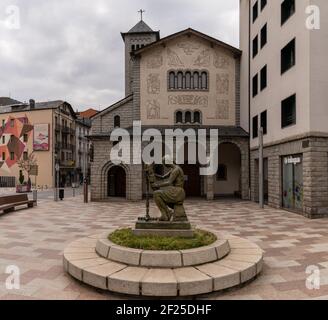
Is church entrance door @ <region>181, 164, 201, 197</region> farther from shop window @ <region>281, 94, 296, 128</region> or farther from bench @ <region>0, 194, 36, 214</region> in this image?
bench @ <region>0, 194, 36, 214</region>

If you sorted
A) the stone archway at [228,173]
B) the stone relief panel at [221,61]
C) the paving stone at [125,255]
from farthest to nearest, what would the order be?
1. the stone archway at [228,173]
2. the stone relief panel at [221,61]
3. the paving stone at [125,255]

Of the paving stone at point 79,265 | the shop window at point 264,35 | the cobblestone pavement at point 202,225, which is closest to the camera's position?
the cobblestone pavement at point 202,225

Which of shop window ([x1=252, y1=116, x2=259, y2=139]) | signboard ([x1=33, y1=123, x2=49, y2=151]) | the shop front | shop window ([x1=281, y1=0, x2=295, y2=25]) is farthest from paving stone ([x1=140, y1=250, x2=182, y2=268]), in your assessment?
signboard ([x1=33, y1=123, x2=49, y2=151])

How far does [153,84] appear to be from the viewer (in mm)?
24203

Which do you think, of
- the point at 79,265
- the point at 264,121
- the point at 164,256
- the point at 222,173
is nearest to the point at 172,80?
the point at 264,121

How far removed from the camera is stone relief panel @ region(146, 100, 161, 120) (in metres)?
24.1

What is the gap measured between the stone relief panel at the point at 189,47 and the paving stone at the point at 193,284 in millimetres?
21822

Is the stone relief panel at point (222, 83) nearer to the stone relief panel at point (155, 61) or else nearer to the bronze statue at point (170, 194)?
the stone relief panel at point (155, 61)

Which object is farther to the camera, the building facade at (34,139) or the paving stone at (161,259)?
the building facade at (34,139)

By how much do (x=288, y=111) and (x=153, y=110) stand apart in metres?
10.9

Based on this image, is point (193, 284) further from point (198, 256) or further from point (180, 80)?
point (180, 80)

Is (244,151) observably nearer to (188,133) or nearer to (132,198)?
(188,133)

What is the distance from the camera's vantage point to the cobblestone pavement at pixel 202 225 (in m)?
5.39

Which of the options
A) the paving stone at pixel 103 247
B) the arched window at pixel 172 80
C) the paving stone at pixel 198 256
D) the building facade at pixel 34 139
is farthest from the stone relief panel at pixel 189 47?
the building facade at pixel 34 139
